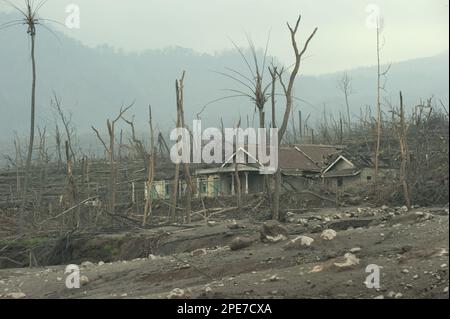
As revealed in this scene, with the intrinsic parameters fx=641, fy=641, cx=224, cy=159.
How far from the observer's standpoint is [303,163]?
119 ft

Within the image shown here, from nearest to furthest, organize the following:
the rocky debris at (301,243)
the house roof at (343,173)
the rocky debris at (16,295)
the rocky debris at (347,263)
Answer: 1. the rocky debris at (347,263)
2. the rocky debris at (301,243)
3. the rocky debris at (16,295)
4. the house roof at (343,173)

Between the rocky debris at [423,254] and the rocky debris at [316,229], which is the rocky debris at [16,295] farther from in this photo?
the rocky debris at [423,254]

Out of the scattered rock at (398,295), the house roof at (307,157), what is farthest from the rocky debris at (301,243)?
the house roof at (307,157)

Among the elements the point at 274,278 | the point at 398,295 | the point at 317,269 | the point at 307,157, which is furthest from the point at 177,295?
the point at 307,157

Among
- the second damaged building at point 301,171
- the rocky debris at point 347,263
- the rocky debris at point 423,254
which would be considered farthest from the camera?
the second damaged building at point 301,171

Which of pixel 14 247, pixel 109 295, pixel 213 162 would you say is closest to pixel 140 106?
pixel 213 162

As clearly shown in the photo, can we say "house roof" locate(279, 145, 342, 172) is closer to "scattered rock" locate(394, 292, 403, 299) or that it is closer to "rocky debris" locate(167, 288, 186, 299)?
"rocky debris" locate(167, 288, 186, 299)

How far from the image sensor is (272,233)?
10516 mm

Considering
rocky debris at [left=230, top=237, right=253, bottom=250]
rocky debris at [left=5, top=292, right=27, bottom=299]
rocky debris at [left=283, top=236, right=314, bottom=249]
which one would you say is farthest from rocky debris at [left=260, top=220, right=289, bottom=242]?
rocky debris at [left=5, top=292, right=27, bottom=299]

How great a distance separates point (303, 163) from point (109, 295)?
28.4 m

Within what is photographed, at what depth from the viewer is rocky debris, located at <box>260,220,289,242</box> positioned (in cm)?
1041

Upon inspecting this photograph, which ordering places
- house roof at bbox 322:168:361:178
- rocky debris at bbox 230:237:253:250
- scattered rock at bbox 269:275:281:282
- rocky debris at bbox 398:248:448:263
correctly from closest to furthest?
rocky debris at bbox 398:248:448:263 < scattered rock at bbox 269:275:281:282 < rocky debris at bbox 230:237:253:250 < house roof at bbox 322:168:361:178

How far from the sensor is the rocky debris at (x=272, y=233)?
34.1 feet

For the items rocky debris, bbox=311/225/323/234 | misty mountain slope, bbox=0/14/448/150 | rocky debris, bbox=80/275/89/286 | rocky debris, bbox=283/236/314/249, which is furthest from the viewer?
misty mountain slope, bbox=0/14/448/150
